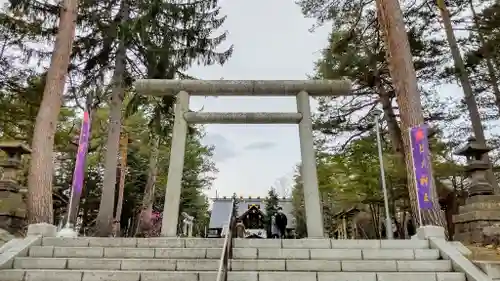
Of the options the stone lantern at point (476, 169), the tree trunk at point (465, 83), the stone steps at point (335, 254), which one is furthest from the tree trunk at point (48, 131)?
the tree trunk at point (465, 83)

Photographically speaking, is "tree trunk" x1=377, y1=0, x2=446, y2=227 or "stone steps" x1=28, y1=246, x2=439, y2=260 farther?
"tree trunk" x1=377, y1=0, x2=446, y2=227

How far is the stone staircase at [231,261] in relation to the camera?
4891 millimetres

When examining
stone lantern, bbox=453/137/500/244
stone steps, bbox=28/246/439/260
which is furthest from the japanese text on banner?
stone lantern, bbox=453/137/500/244

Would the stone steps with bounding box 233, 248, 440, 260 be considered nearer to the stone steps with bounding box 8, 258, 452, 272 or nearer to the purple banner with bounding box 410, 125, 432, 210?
the stone steps with bounding box 8, 258, 452, 272

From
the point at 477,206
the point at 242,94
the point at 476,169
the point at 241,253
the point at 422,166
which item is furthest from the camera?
the point at 476,169

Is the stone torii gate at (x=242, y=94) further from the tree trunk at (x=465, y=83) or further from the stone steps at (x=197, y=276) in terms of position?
the tree trunk at (x=465, y=83)

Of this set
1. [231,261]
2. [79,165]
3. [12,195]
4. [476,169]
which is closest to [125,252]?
[231,261]

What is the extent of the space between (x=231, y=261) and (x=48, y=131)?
570 cm

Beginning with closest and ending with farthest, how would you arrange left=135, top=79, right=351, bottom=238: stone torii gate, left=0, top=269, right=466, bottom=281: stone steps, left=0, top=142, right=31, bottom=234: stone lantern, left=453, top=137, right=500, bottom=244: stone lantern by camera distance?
left=0, top=269, right=466, bottom=281: stone steps → left=135, top=79, right=351, bottom=238: stone torii gate → left=453, top=137, right=500, bottom=244: stone lantern → left=0, top=142, right=31, bottom=234: stone lantern

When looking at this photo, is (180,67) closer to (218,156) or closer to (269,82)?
(269,82)

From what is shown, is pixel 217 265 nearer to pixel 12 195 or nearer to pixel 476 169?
pixel 12 195

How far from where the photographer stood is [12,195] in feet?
30.5

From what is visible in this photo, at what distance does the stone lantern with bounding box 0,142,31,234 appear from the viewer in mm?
8883

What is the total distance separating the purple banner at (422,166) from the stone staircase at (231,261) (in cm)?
120
